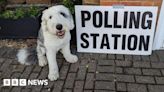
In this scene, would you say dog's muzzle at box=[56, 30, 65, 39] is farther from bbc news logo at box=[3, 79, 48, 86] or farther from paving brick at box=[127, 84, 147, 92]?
paving brick at box=[127, 84, 147, 92]

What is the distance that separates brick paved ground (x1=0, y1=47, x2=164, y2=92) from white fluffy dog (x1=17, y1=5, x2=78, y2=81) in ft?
0.39

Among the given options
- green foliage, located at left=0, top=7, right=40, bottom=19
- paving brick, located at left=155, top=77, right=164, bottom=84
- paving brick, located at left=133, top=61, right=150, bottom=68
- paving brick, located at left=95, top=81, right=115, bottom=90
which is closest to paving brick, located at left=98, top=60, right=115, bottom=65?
paving brick, located at left=133, top=61, right=150, bottom=68

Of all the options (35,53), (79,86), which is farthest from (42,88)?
(35,53)

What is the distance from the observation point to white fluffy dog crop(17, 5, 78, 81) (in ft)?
10.3

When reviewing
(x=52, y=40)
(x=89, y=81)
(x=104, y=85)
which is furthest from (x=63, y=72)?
(x=104, y=85)

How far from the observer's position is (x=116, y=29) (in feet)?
12.7

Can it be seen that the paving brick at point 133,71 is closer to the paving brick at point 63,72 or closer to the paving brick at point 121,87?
the paving brick at point 121,87

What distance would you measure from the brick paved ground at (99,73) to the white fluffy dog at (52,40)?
120 millimetres

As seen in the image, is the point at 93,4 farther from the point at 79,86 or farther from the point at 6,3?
the point at 6,3

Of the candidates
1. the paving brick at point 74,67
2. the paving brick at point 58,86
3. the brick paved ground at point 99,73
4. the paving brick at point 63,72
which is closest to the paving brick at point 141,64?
the brick paved ground at point 99,73

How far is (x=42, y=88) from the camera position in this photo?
3.41m

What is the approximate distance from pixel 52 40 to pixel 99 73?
0.82 meters

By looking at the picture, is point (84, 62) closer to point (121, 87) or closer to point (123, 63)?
point (123, 63)

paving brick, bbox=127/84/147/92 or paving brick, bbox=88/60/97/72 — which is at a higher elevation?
paving brick, bbox=88/60/97/72
